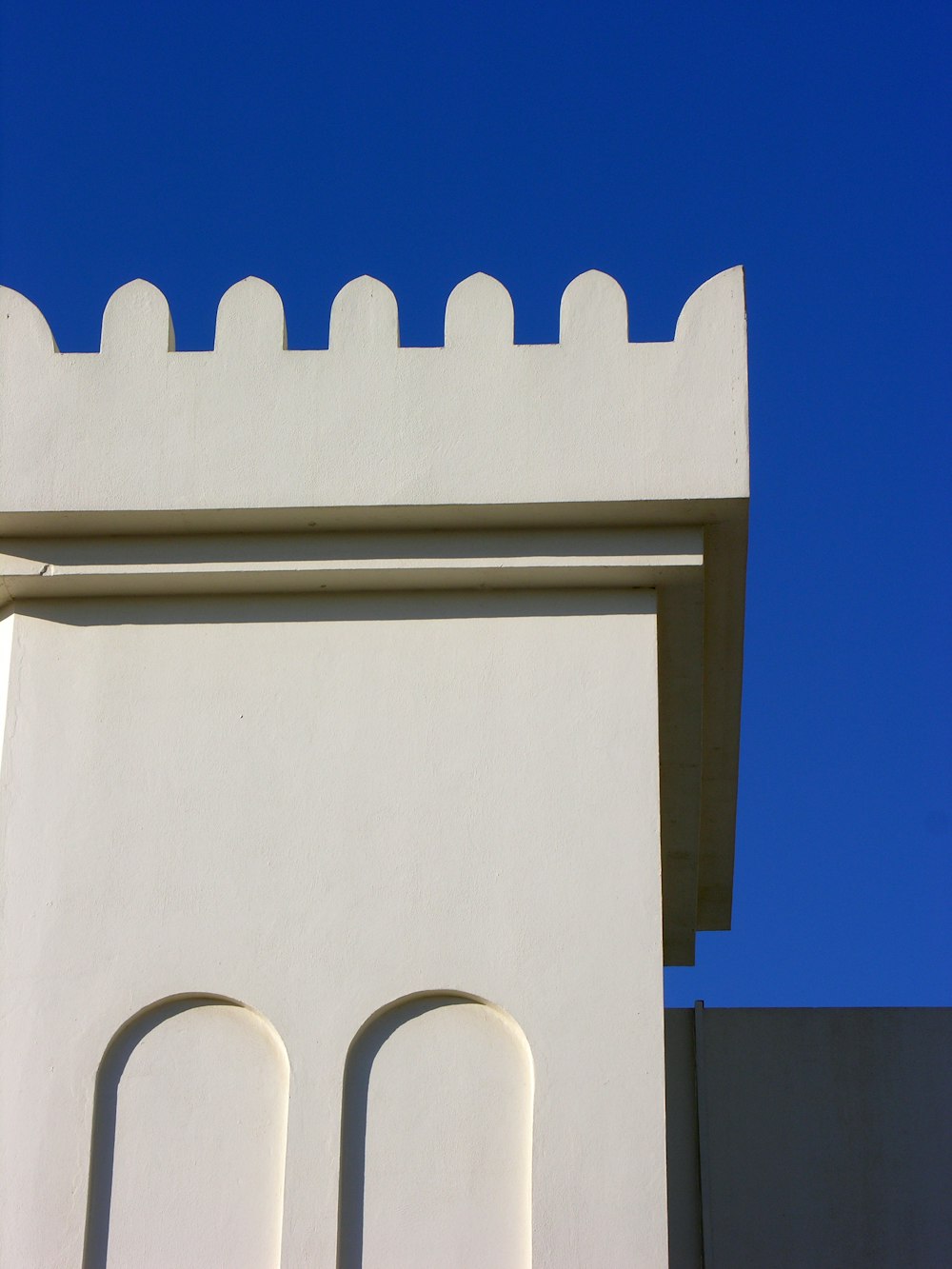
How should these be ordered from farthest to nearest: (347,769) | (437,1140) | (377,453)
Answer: (377,453), (347,769), (437,1140)

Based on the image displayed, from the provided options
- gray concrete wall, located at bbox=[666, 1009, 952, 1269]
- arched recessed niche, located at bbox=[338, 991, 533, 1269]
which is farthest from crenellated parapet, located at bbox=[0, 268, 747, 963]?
gray concrete wall, located at bbox=[666, 1009, 952, 1269]

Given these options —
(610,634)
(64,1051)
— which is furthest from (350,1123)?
(610,634)

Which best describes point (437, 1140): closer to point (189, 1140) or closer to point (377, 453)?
point (189, 1140)

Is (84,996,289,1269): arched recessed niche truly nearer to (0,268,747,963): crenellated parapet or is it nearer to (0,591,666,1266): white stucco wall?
(0,591,666,1266): white stucco wall

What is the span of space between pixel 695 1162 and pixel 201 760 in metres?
3.72

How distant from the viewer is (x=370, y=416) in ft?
22.1

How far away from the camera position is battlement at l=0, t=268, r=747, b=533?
260 inches

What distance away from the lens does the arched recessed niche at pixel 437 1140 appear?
19.5 feet

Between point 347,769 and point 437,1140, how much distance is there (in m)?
1.33

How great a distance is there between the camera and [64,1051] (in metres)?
6.22

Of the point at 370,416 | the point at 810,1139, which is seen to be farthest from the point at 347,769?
the point at 810,1139

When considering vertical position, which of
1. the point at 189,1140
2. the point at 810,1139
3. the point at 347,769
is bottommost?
the point at 810,1139

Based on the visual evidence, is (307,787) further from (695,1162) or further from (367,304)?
(695,1162)

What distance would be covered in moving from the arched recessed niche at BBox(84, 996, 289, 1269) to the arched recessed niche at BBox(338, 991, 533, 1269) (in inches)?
10.7
